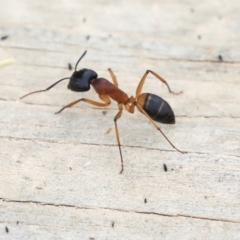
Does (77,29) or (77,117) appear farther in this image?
(77,29)

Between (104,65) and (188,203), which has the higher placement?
(104,65)

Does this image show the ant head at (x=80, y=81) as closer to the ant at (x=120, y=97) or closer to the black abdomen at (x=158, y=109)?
the ant at (x=120, y=97)

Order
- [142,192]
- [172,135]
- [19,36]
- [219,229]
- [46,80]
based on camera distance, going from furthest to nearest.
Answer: [19,36] < [46,80] < [172,135] < [142,192] < [219,229]

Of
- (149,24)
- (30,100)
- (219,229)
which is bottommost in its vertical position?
(219,229)

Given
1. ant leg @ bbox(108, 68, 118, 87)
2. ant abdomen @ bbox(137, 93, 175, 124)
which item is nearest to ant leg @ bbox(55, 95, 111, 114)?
ant leg @ bbox(108, 68, 118, 87)

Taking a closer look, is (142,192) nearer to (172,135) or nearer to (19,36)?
(172,135)

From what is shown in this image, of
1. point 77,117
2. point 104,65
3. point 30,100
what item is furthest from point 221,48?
point 30,100
